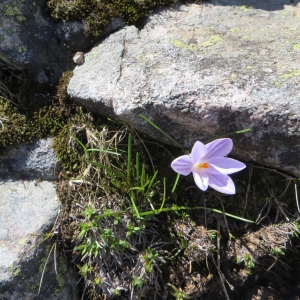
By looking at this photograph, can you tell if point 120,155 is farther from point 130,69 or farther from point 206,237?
point 206,237

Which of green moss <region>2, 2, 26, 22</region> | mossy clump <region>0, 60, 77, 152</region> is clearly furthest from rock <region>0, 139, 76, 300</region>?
green moss <region>2, 2, 26, 22</region>

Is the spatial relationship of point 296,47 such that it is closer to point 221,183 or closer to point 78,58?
point 221,183

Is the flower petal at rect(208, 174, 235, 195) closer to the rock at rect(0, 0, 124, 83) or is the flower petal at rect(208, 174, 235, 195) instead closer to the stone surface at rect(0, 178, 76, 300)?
the stone surface at rect(0, 178, 76, 300)

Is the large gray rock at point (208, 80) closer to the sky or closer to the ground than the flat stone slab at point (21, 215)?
closer to the sky

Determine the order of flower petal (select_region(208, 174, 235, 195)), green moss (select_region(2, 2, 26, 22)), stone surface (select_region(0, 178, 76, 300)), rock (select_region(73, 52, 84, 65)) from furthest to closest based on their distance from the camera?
rock (select_region(73, 52, 84, 65)) < green moss (select_region(2, 2, 26, 22)) < stone surface (select_region(0, 178, 76, 300)) < flower petal (select_region(208, 174, 235, 195))

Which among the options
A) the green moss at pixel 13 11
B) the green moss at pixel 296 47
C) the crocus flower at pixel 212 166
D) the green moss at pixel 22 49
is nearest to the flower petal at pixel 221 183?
the crocus flower at pixel 212 166

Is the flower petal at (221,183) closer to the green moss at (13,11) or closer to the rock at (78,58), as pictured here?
the rock at (78,58)

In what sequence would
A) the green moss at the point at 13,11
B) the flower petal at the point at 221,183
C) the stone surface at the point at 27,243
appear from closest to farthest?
the flower petal at the point at 221,183, the stone surface at the point at 27,243, the green moss at the point at 13,11

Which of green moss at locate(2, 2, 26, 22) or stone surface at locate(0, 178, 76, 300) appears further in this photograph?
green moss at locate(2, 2, 26, 22)
